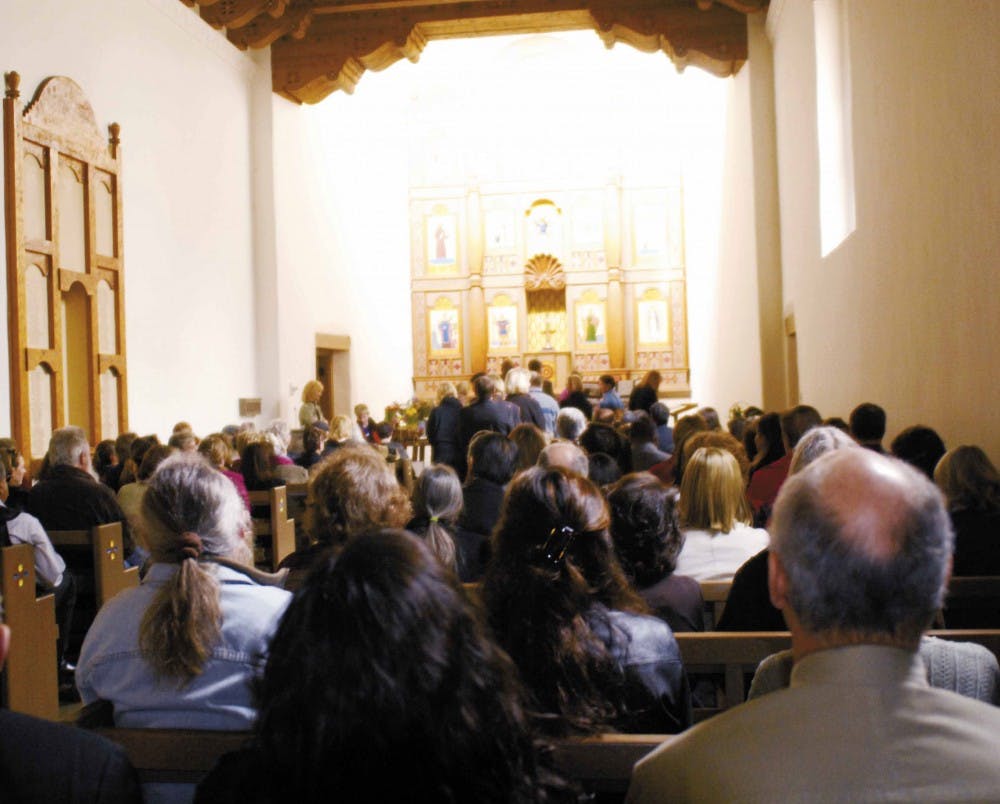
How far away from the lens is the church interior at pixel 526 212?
681cm

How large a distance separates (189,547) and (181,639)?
23cm

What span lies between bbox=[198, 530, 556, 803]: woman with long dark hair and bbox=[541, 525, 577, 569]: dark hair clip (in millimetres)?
1040

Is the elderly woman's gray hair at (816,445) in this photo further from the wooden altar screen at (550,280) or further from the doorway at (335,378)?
the wooden altar screen at (550,280)

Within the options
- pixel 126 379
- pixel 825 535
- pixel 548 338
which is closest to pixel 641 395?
pixel 126 379

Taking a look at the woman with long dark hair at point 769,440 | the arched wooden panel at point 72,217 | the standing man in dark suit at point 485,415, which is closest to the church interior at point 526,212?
the arched wooden panel at point 72,217

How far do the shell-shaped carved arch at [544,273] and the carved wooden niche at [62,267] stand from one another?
1065 centimetres

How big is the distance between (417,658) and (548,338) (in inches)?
764

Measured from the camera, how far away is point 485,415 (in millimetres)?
8594

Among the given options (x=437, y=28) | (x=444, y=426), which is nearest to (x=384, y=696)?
(x=444, y=426)

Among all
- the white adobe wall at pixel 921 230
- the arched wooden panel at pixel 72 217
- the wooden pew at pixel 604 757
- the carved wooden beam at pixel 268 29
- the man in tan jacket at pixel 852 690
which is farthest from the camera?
the carved wooden beam at pixel 268 29

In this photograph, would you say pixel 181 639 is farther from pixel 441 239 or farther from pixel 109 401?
pixel 441 239

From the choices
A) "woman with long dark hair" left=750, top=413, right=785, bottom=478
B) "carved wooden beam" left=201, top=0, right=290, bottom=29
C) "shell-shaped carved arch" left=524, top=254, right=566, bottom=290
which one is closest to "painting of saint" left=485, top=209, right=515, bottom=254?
"shell-shaped carved arch" left=524, top=254, right=566, bottom=290

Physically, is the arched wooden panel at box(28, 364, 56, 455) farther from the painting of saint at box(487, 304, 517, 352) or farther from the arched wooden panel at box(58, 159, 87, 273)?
the painting of saint at box(487, 304, 517, 352)

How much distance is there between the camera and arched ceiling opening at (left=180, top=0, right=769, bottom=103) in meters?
13.8
